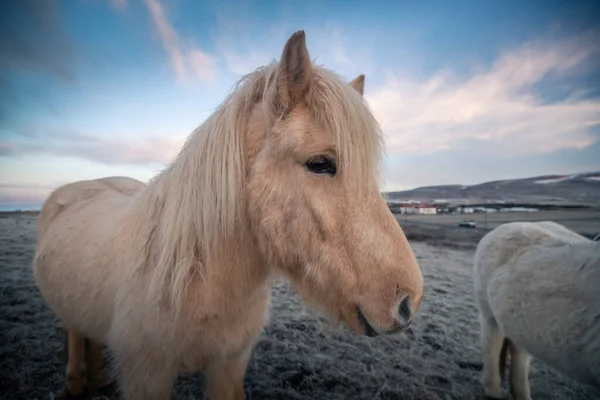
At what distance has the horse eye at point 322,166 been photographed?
1.11 meters

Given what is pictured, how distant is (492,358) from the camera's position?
2670 mm

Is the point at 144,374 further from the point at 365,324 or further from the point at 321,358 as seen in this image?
the point at 321,358

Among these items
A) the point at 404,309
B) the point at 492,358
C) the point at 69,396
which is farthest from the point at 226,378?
the point at 492,358

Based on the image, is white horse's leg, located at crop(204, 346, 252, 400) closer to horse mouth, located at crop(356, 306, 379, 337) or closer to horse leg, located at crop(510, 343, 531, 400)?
horse mouth, located at crop(356, 306, 379, 337)

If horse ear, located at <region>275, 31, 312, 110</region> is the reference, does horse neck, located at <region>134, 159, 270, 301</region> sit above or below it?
below

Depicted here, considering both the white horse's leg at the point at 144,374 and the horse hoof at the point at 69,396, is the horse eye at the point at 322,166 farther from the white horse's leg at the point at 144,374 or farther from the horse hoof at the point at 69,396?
the horse hoof at the point at 69,396

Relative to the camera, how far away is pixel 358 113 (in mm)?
1188

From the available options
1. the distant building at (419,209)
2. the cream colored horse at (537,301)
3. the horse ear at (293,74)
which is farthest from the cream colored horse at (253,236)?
the distant building at (419,209)

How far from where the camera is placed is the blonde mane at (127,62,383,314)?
1.14m

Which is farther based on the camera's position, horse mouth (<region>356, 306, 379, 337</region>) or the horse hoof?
the horse hoof

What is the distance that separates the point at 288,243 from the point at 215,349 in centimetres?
79

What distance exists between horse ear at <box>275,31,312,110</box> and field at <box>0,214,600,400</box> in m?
1.61

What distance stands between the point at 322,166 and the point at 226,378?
162 cm

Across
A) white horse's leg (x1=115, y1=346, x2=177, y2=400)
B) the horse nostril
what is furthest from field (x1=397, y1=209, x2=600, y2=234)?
white horse's leg (x1=115, y1=346, x2=177, y2=400)
